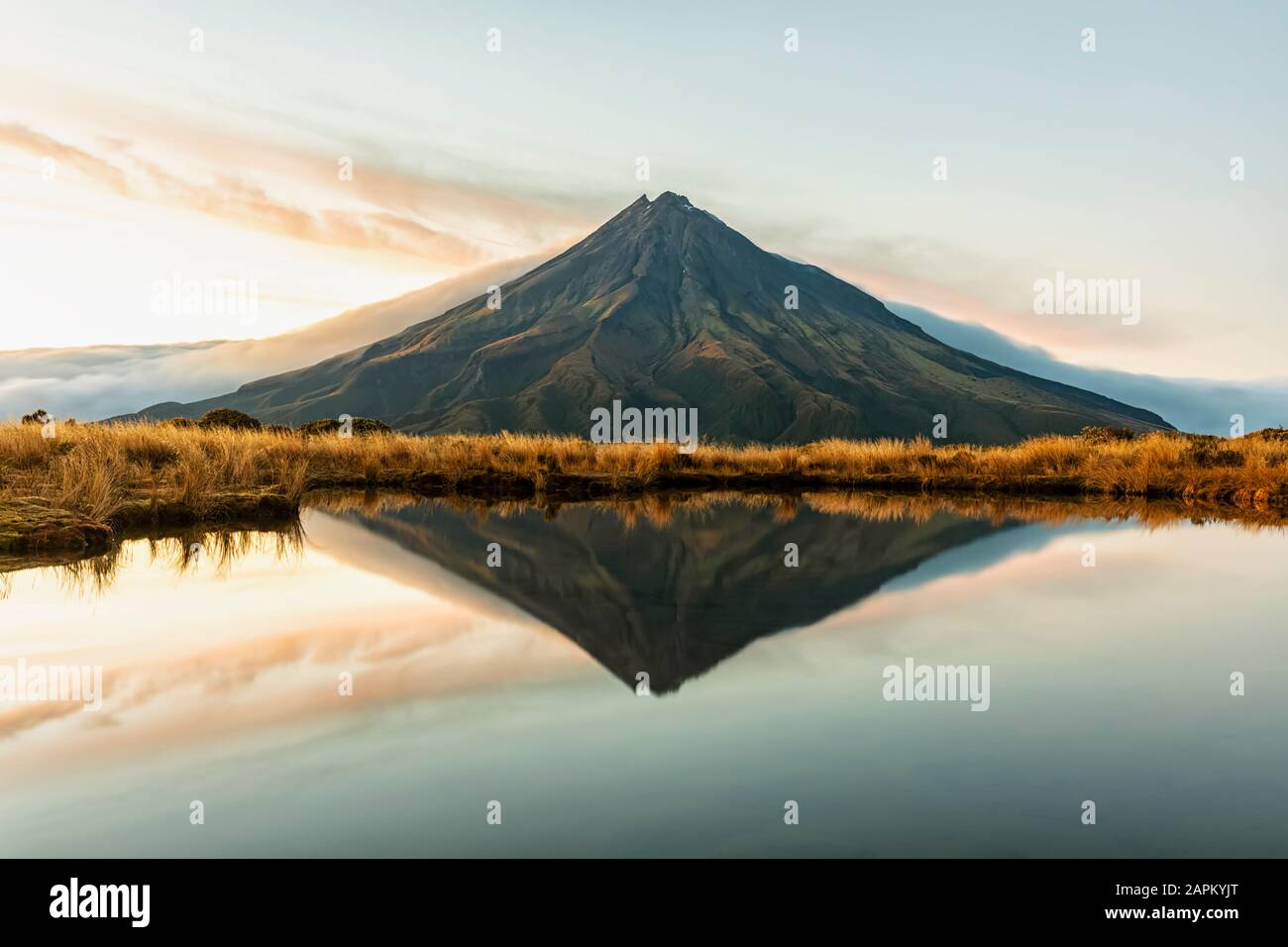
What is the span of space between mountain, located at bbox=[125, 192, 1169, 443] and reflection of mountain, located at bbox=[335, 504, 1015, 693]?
12775 cm

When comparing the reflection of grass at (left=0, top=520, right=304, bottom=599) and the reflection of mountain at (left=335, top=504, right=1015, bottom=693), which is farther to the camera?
the reflection of grass at (left=0, top=520, right=304, bottom=599)

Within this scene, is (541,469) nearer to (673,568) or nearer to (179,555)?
(179,555)

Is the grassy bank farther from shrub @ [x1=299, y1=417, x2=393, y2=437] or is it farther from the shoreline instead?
shrub @ [x1=299, y1=417, x2=393, y2=437]

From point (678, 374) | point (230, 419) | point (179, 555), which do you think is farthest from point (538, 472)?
point (678, 374)

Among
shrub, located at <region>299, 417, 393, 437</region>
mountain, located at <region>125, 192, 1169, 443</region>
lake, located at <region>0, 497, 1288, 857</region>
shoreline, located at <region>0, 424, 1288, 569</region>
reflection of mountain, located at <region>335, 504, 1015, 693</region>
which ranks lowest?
lake, located at <region>0, 497, 1288, 857</region>

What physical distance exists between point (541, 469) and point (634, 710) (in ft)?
62.2

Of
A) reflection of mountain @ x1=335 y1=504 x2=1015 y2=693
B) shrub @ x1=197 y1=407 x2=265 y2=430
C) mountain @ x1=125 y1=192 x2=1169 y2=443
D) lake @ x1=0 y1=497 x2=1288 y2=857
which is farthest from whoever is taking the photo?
mountain @ x1=125 y1=192 x2=1169 y2=443

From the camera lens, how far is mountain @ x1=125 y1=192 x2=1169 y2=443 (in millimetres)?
153750

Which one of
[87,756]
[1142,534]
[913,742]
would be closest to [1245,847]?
[913,742]

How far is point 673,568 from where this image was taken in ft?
35.3

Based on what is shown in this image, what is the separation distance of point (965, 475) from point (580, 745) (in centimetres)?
2367

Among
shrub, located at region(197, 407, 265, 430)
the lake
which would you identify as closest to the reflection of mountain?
the lake

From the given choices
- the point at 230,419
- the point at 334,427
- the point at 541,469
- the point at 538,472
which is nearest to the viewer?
the point at 538,472
